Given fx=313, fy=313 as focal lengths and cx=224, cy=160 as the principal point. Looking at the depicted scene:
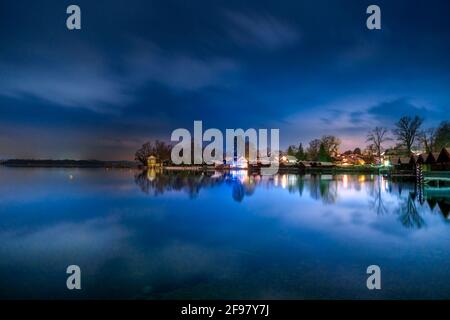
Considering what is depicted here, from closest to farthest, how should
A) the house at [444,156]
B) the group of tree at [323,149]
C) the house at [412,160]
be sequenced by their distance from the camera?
the house at [444,156] → the house at [412,160] → the group of tree at [323,149]

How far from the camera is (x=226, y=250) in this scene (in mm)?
10281

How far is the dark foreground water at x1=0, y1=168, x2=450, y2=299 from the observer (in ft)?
23.0

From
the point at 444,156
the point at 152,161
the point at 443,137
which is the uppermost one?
the point at 443,137

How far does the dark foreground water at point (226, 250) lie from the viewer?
7004 mm

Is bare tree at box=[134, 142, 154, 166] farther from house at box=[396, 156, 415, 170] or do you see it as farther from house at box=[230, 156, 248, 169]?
house at box=[396, 156, 415, 170]

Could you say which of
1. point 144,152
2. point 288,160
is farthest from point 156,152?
point 288,160

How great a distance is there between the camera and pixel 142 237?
1219cm

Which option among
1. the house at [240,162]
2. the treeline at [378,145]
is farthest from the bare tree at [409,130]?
the house at [240,162]

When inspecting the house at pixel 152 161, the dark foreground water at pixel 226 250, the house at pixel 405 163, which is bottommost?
the dark foreground water at pixel 226 250

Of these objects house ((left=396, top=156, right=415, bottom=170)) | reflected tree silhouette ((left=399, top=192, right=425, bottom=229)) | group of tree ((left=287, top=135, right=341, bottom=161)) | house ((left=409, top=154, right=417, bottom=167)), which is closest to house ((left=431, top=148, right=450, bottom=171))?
house ((left=409, top=154, right=417, bottom=167))

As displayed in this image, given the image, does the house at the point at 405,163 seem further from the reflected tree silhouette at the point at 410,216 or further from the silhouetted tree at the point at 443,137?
the reflected tree silhouette at the point at 410,216

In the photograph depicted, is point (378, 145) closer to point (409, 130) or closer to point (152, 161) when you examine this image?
point (409, 130)
